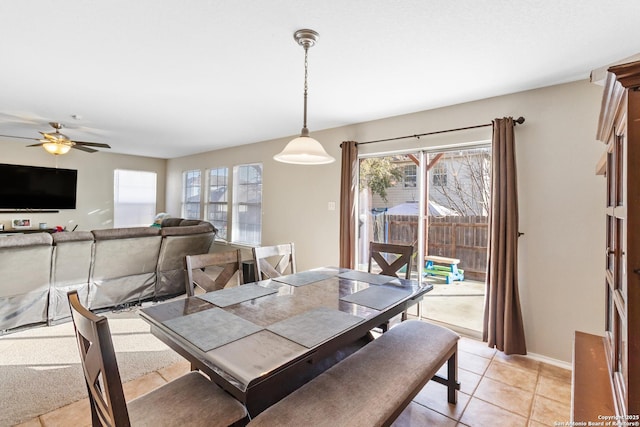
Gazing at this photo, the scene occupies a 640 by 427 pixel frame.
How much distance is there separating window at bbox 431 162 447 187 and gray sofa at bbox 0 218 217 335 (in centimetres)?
311

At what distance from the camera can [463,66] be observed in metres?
2.37

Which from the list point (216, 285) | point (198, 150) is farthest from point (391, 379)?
point (198, 150)

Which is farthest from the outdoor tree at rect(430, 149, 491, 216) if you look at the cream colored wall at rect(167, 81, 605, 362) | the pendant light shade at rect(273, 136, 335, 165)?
the pendant light shade at rect(273, 136, 335, 165)

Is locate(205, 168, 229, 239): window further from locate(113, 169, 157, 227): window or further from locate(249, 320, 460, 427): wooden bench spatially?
locate(249, 320, 460, 427): wooden bench

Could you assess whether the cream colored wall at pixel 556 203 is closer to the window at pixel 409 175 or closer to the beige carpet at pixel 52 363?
the window at pixel 409 175

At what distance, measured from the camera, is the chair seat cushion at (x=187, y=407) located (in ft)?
3.95

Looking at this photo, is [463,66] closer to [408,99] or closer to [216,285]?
[408,99]

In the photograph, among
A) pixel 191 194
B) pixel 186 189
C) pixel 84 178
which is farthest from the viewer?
pixel 186 189

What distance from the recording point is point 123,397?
97 cm

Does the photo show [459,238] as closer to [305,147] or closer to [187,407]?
[305,147]

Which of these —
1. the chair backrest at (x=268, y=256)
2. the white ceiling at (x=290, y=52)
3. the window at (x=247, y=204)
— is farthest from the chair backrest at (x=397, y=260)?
the window at (x=247, y=204)

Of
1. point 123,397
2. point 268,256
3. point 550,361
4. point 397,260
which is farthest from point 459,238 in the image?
point 123,397

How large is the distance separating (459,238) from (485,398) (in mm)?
1713

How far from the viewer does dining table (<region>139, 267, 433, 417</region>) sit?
1.13 metres
